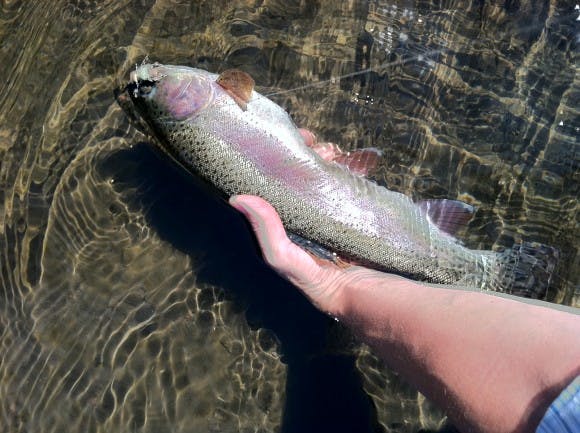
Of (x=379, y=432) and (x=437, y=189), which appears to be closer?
(x=379, y=432)

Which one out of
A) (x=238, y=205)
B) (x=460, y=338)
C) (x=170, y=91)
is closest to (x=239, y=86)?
(x=170, y=91)

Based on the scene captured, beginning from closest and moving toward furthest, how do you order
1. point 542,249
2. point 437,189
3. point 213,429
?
point 542,249
point 213,429
point 437,189

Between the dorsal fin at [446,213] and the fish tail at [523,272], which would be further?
the dorsal fin at [446,213]

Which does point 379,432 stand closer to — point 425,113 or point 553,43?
point 425,113

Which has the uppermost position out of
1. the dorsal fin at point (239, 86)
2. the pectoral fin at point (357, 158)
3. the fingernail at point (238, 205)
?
the dorsal fin at point (239, 86)

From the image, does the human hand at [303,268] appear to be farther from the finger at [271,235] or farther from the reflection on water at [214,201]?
the reflection on water at [214,201]

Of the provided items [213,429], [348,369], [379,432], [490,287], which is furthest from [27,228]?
[490,287]

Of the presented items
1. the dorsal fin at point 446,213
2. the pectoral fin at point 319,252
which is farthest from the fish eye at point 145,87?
the dorsal fin at point 446,213

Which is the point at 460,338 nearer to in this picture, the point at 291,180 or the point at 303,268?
the point at 303,268
